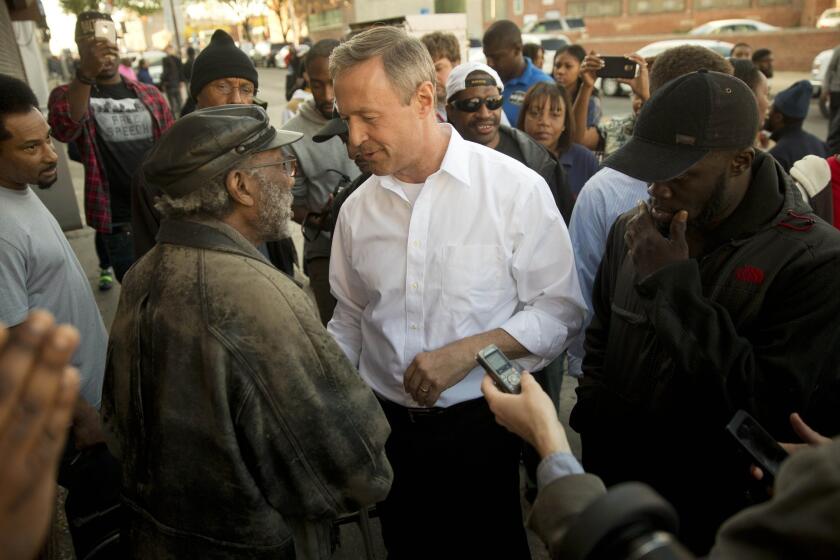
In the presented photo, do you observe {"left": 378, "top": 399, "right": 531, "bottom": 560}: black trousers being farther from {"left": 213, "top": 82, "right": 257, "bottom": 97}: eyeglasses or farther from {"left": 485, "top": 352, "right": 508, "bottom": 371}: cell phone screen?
{"left": 213, "top": 82, "right": 257, "bottom": 97}: eyeglasses

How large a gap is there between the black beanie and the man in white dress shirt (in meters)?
1.88

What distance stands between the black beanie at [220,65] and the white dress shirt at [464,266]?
6.42ft

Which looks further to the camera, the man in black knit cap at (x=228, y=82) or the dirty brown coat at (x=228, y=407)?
the man in black knit cap at (x=228, y=82)

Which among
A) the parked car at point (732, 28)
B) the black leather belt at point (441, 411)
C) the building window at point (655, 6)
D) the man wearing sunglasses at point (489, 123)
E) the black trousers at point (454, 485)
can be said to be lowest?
the black trousers at point (454, 485)

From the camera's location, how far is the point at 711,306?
5.29 feet

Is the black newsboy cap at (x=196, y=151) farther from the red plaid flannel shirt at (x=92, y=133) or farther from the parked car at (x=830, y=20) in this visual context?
the parked car at (x=830, y=20)

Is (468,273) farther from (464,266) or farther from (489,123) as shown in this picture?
(489,123)

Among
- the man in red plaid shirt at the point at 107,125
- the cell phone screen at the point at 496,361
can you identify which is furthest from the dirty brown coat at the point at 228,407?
the man in red plaid shirt at the point at 107,125

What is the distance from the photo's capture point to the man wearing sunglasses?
10.6 feet

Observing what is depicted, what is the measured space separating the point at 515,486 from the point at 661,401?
742 mm

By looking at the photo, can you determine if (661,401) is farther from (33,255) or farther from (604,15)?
(604,15)

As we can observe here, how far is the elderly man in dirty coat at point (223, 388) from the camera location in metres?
1.55

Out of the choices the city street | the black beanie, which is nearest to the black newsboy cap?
the city street

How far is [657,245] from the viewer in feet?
5.70
